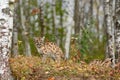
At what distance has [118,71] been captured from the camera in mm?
13102

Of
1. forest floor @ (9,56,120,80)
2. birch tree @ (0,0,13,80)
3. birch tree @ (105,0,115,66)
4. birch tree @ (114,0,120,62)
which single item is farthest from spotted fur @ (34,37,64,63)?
birch tree @ (0,0,13,80)

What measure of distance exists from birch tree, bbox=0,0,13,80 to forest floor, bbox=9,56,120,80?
54 cm

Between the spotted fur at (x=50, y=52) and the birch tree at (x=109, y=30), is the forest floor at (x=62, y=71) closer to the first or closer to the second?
the birch tree at (x=109, y=30)

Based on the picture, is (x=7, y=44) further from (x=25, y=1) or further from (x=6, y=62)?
(x=25, y=1)

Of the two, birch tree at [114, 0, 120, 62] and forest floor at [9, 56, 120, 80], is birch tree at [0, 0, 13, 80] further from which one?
birch tree at [114, 0, 120, 62]

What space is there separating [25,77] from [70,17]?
524 cm

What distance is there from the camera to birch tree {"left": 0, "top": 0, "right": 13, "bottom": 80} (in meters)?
11.6

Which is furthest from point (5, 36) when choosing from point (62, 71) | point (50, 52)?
point (50, 52)

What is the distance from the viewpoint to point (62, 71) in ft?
42.1

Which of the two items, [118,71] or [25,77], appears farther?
[118,71]

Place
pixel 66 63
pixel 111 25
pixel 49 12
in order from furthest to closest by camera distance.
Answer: pixel 49 12, pixel 111 25, pixel 66 63

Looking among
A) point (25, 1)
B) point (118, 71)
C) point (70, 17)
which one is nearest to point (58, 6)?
point (25, 1)

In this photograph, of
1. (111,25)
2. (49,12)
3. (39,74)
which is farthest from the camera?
(49,12)

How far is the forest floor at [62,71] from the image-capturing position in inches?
490
